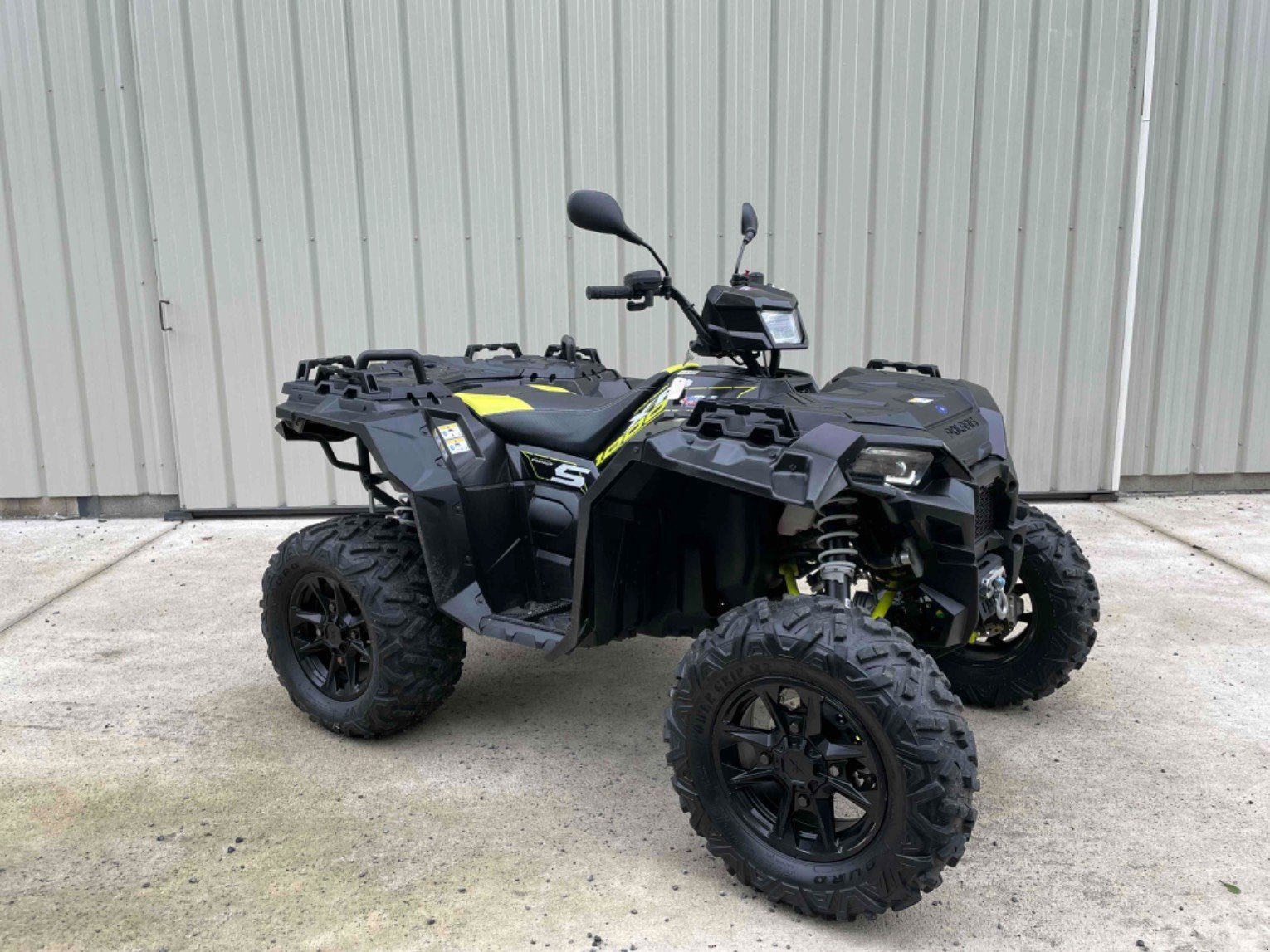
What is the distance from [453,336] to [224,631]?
245 centimetres

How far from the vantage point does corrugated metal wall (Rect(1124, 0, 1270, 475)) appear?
599cm

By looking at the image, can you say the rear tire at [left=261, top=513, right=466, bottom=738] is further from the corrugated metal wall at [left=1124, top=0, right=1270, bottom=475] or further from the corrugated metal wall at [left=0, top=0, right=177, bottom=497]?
the corrugated metal wall at [left=1124, top=0, right=1270, bottom=475]

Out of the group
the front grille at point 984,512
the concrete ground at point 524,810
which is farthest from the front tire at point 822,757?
the front grille at point 984,512

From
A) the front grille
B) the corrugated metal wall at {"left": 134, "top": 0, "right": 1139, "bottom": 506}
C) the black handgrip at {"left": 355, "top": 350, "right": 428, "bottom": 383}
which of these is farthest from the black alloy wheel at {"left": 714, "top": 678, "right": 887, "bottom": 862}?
the corrugated metal wall at {"left": 134, "top": 0, "right": 1139, "bottom": 506}

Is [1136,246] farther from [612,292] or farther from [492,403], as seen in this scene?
[492,403]

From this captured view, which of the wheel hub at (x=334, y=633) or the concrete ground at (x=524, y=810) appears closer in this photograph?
the concrete ground at (x=524, y=810)

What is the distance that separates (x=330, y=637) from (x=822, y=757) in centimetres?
172

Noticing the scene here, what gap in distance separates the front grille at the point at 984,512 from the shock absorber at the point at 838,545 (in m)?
0.34

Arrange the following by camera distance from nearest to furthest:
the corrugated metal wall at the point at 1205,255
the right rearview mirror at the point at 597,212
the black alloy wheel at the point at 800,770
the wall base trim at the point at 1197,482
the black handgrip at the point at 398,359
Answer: the black alloy wheel at the point at 800,770 → the right rearview mirror at the point at 597,212 → the black handgrip at the point at 398,359 → the corrugated metal wall at the point at 1205,255 → the wall base trim at the point at 1197,482

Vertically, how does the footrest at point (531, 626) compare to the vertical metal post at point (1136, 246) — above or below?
below

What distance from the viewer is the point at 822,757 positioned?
2203mm

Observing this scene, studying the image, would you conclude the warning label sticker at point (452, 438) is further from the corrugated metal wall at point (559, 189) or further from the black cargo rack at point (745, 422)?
the corrugated metal wall at point (559, 189)

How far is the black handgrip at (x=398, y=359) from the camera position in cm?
319

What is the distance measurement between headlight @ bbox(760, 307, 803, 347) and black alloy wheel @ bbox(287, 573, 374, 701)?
151 cm
